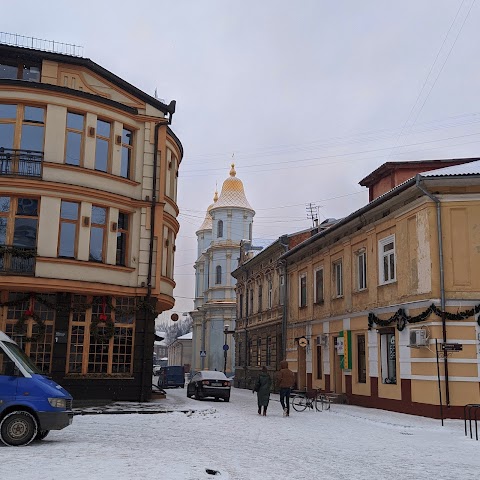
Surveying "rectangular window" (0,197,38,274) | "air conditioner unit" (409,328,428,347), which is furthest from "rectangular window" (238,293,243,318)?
"air conditioner unit" (409,328,428,347)

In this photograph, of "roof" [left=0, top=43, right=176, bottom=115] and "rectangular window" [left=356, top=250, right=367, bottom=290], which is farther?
"rectangular window" [left=356, top=250, right=367, bottom=290]

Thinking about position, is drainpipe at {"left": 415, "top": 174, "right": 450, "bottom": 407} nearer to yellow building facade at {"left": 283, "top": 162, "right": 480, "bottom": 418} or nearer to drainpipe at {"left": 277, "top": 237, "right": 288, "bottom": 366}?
yellow building facade at {"left": 283, "top": 162, "right": 480, "bottom": 418}

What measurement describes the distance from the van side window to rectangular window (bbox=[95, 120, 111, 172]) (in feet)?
38.7

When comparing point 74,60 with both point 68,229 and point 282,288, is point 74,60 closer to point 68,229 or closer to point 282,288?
point 68,229

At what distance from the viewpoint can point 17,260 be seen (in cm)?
2105

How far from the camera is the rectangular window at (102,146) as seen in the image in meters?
23.0

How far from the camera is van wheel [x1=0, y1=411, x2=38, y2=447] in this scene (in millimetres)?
11500

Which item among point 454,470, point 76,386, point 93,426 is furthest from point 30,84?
point 454,470

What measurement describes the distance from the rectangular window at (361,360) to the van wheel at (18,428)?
15.6 metres

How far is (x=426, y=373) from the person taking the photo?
19281 millimetres

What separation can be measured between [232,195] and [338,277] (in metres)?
39.7

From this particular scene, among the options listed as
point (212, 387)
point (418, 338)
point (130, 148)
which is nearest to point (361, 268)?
point (418, 338)

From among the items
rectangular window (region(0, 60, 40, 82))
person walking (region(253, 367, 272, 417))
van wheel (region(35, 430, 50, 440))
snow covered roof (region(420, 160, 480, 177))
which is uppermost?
rectangular window (region(0, 60, 40, 82))

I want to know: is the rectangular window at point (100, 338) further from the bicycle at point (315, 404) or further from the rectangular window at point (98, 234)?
the bicycle at point (315, 404)
